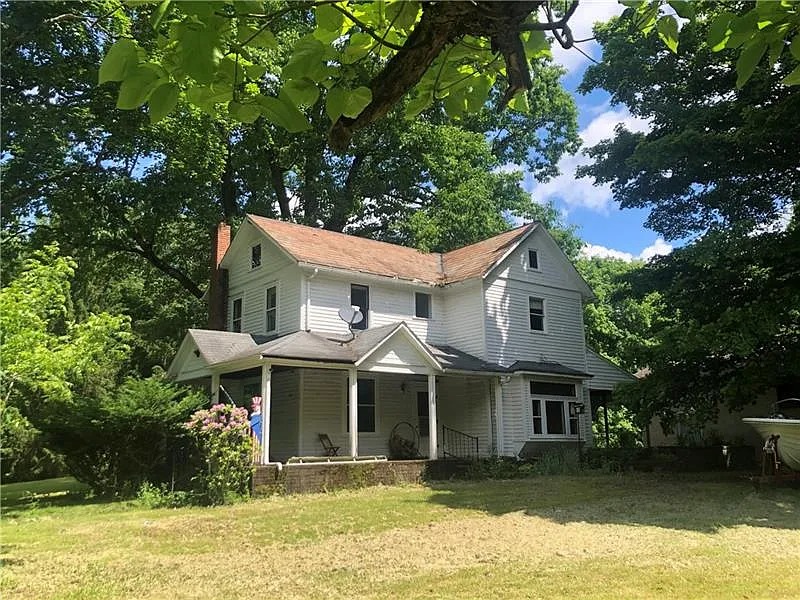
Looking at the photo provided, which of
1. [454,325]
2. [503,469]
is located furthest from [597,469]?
[454,325]

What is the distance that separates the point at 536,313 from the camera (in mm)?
22641

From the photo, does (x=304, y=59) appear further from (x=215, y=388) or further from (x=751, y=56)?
(x=215, y=388)

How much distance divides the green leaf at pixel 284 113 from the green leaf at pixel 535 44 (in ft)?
3.20

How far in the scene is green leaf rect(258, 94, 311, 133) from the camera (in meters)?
2.14

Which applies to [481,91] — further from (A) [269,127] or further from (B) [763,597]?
(A) [269,127]

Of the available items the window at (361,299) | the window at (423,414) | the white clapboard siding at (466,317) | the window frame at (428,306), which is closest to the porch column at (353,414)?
the window at (361,299)

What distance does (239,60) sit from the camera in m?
2.19

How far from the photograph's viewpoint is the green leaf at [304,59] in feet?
6.66

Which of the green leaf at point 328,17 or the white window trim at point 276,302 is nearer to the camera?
the green leaf at point 328,17

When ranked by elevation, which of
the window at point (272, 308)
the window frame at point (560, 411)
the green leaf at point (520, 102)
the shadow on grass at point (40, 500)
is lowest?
the shadow on grass at point (40, 500)

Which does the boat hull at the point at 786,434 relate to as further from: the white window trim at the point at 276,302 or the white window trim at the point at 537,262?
the white window trim at the point at 276,302

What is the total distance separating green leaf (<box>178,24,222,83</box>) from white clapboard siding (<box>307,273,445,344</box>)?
670 inches

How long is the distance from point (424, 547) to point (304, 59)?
24.6ft

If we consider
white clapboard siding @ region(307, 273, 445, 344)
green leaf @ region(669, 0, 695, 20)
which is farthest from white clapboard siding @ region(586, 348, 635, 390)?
green leaf @ region(669, 0, 695, 20)
